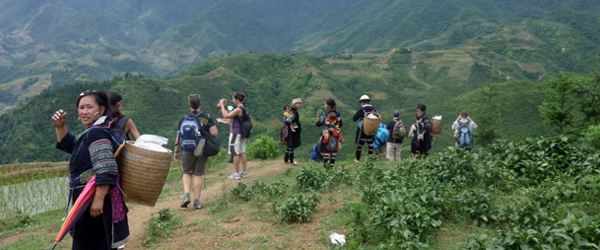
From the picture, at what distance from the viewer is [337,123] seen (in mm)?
7703

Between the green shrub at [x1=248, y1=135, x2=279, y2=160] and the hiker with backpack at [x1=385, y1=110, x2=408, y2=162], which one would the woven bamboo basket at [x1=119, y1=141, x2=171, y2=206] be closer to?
the hiker with backpack at [x1=385, y1=110, x2=408, y2=162]

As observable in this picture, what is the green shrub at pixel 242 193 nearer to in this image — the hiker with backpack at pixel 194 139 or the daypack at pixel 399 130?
the hiker with backpack at pixel 194 139

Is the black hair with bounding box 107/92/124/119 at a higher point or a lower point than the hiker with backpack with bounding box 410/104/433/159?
higher

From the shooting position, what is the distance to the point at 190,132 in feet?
17.9

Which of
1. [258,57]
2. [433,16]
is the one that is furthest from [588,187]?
[433,16]

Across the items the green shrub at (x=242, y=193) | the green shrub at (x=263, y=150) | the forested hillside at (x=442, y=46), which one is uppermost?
→ the forested hillside at (x=442, y=46)

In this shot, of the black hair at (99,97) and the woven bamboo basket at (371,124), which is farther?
the woven bamboo basket at (371,124)

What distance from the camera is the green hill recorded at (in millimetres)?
38906

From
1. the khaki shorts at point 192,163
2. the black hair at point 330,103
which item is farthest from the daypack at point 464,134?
the khaki shorts at point 192,163

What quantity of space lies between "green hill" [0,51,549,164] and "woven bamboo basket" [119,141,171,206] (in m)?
24.4

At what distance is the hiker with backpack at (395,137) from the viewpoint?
861 cm

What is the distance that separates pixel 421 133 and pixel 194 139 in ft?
15.9

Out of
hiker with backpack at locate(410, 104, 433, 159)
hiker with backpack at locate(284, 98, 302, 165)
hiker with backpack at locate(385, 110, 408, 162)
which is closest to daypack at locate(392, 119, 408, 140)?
hiker with backpack at locate(385, 110, 408, 162)

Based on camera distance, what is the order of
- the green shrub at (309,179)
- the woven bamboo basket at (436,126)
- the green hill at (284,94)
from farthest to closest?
the green hill at (284,94), the woven bamboo basket at (436,126), the green shrub at (309,179)
